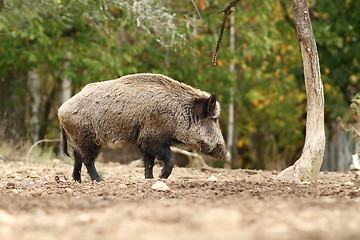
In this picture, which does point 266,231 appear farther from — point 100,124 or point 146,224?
point 100,124

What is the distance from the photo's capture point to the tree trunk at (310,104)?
9328mm

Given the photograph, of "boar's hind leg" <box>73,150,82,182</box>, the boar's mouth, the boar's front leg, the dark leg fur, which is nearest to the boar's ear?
the boar's mouth

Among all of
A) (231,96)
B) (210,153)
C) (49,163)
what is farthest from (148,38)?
(210,153)

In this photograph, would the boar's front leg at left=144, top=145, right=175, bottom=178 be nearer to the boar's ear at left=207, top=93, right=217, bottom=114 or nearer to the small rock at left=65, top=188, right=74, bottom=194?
the boar's ear at left=207, top=93, right=217, bottom=114

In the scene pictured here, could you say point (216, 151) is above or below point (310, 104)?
below

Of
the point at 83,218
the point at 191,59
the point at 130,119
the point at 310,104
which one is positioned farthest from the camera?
the point at 191,59

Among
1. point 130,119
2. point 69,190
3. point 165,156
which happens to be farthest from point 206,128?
point 69,190

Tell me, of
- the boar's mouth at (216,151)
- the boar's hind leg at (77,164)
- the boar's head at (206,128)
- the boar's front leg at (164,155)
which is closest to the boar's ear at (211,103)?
the boar's head at (206,128)

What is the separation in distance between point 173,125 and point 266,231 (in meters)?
5.72

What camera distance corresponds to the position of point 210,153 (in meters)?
10.6

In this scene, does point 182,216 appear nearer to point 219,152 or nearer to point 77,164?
point 77,164

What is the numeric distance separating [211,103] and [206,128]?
37 centimetres

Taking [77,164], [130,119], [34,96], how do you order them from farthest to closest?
[34,96], [77,164], [130,119]

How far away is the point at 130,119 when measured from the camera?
9828 millimetres
